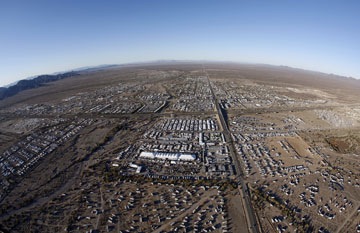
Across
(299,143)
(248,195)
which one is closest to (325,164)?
(299,143)

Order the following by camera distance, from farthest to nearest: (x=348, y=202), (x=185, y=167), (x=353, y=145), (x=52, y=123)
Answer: (x=52, y=123)
(x=353, y=145)
(x=185, y=167)
(x=348, y=202)

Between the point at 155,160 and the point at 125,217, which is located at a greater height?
the point at 155,160

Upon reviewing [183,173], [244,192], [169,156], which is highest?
[169,156]

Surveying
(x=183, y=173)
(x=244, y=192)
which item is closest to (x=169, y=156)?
(x=183, y=173)

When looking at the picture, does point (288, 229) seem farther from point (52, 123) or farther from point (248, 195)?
point (52, 123)

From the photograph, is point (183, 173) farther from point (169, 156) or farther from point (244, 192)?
point (244, 192)

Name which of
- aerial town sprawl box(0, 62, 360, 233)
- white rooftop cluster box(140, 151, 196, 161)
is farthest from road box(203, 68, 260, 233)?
white rooftop cluster box(140, 151, 196, 161)

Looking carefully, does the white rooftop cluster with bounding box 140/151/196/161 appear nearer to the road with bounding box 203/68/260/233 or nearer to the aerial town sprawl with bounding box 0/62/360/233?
the aerial town sprawl with bounding box 0/62/360/233
